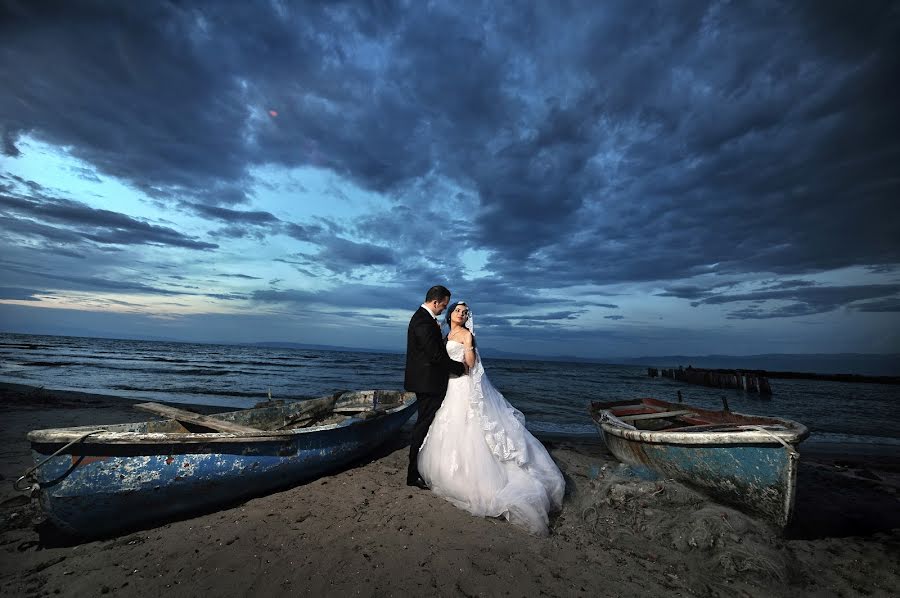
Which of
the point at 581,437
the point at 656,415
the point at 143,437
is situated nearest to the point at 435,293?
the point at 143,437

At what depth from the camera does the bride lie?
181 inches

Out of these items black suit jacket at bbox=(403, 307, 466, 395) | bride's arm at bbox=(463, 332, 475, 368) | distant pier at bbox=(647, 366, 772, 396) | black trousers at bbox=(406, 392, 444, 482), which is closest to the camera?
black suit jacket at bbox=(403, 307, 466, 395)

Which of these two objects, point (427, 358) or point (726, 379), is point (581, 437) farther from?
point (726, 379)

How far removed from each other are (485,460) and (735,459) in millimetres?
3364

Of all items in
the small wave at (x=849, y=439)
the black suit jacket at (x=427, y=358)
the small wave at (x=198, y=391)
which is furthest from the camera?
→ the small wave at (x=198, y=391)

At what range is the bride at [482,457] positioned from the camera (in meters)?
4.60

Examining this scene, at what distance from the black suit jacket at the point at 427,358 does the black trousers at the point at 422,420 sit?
158 mm

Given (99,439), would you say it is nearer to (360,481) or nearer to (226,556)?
(226,556)

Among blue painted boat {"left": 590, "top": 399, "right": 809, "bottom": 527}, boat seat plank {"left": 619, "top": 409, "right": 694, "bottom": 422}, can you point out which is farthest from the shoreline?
blue painted boat {"left": 590, "top": 399, "right": 809, "bottom": 527}

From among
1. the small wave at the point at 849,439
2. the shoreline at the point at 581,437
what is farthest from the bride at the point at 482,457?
the small wave at the point at 849,439

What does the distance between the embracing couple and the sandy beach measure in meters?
0.26

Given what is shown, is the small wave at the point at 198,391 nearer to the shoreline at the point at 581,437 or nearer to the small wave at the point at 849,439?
the shoreline at the point at 581,437

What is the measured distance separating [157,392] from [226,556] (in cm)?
1792

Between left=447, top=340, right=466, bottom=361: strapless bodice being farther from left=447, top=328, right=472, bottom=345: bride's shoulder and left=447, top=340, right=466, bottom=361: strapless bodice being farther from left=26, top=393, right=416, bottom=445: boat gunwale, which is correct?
left=26, top=393, right=416, bottom=445: boat gunwale
